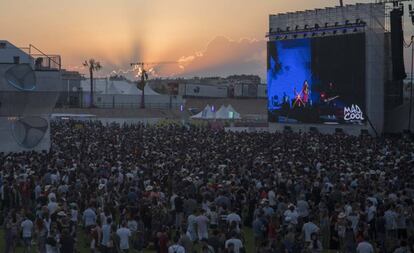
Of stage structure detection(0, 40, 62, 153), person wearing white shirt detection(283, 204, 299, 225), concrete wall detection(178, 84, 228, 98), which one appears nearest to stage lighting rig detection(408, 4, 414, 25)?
stage structure detection(0, 40, 62, 153)

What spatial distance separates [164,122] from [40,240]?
51.5 metres

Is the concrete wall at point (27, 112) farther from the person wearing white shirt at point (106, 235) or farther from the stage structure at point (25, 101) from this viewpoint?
the person wearing white shirt at point (106, 235)

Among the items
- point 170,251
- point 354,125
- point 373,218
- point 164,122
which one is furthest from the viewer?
point 164,122

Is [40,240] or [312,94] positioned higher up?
[312,94]

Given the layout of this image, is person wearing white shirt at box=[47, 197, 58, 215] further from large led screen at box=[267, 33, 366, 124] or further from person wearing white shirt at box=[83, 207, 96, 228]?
large led screen at box=[267, 33, 366, 124]

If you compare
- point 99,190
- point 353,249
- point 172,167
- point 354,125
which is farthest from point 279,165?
point 354,125

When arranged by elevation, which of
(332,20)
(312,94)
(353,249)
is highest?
(332,20)

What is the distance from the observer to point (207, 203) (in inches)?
651

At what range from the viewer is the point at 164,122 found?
213ft

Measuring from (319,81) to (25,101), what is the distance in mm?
24471

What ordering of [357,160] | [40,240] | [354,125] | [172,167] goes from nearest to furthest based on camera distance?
[40,240] < [172,167] < [357,160] < [354,125]

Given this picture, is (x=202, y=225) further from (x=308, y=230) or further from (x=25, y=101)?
(x=25, y=101)

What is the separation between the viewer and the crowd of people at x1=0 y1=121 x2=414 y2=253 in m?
13.3

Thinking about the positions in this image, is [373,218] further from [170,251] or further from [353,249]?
[170,251]
